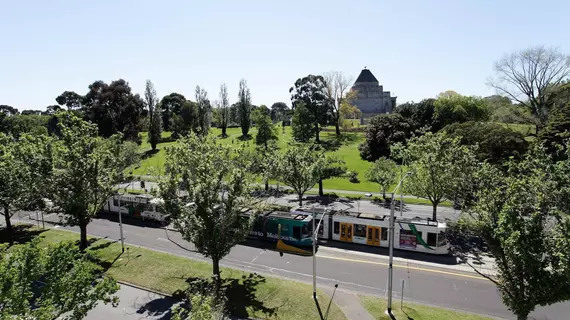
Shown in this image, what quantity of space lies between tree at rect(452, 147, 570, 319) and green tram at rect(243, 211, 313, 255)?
51.2ft

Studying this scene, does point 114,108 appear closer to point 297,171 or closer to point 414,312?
point 297,171

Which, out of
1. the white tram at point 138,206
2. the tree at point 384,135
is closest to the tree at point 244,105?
the tree at point 384,135

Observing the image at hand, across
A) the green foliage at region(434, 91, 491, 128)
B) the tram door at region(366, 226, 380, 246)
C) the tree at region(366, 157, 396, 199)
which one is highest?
the green foliage at region(434, 91, 491, 128)

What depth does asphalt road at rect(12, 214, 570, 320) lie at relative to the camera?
19.7 m

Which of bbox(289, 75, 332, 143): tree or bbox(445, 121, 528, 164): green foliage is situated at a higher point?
bbox(289, 75, 332, 143): tree

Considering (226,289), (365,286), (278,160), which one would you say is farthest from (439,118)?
(226,289)

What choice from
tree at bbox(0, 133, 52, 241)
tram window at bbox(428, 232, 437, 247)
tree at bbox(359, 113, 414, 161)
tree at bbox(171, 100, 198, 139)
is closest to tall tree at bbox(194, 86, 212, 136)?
tree at bbox(171, 100, 198, 139)

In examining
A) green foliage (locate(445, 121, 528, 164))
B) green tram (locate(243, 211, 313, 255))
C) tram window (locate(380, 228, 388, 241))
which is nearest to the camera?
tram window (locate(380, 228, 388, 241))

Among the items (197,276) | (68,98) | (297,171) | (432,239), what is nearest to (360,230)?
(432,239)

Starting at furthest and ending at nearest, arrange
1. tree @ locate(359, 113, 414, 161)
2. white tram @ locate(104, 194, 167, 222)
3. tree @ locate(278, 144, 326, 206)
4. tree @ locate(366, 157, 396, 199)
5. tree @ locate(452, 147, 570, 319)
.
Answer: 1. tree @ locate(359, 113, 414, 161)
2. tree @ locate(366, 157, 396, 199)
3. tree @ locate(278, 144, 326, 206)
4. white tram @ locate(104, 194, 167, 222)
5. tree @ locate(452, 147, 570, 319)

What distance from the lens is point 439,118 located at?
237ft

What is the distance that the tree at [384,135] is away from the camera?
64.5 m

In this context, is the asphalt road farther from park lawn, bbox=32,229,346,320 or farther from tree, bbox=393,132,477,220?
tree, bbox=393,132,477,220

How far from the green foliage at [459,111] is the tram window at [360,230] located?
167 ft
